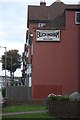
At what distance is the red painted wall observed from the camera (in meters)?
50.6

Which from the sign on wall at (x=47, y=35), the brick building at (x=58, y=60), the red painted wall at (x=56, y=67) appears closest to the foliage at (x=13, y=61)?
the sign on wall at (x=47, y=35)

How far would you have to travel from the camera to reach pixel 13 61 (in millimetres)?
121812

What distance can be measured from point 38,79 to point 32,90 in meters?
1.87

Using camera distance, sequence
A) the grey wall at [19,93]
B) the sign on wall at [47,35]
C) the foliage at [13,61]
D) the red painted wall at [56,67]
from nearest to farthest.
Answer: the red painted wall at [56,67], the sign on wall at [47,35], the grey wall at [19,93], the foliage at [13,61]

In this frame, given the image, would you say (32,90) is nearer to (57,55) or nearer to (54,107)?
(57,55)

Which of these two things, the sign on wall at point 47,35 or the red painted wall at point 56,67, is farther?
the sign on wall at point 47,35

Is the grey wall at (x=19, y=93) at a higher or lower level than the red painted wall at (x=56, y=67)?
lower

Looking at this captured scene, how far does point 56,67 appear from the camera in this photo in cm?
5056

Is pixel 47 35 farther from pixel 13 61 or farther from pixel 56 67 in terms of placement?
pixel 13 61

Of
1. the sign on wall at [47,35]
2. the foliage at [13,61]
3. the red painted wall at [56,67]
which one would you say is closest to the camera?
the red painted wall at [56,67]

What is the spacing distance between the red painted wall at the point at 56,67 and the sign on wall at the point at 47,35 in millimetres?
843

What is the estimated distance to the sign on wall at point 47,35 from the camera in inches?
2056

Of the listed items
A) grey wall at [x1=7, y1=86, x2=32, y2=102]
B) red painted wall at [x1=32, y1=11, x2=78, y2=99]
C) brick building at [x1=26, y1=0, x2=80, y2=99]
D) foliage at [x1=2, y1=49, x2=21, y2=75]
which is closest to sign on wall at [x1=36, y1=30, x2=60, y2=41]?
brick building at [x1=26, y1=0, x2=80, y2=99]

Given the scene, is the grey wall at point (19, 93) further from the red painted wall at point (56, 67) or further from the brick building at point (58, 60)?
the red painted wall at point (56, 67)
